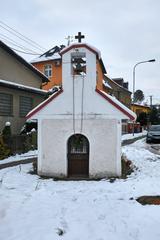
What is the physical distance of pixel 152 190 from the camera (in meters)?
8.64

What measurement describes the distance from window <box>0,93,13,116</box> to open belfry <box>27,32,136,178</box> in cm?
687

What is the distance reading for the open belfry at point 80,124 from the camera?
10.8 meters

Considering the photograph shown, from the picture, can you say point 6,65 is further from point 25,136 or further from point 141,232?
point 141,232

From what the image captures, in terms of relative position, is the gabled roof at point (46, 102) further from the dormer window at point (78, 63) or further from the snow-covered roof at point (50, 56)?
the snow-covered roof at point (50, 56)

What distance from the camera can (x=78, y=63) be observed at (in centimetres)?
1120

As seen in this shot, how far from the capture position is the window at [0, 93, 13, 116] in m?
17.7

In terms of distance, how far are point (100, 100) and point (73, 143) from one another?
179 cm

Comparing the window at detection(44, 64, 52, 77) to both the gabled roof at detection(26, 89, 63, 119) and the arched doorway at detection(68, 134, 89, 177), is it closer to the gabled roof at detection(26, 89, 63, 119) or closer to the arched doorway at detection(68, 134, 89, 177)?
the gabled roof at detection(26, 89, 63, 119)

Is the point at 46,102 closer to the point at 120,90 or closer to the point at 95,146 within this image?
the point at 95,146

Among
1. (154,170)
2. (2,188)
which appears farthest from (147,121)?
(2,188)

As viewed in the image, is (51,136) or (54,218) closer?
(54,218)

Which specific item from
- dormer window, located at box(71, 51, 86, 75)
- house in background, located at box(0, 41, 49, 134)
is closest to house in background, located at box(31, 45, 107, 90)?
house in background, located at box(0, 41, 49, 134)

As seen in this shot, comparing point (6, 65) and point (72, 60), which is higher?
point (6, 65)

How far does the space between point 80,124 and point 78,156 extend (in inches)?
45.2
